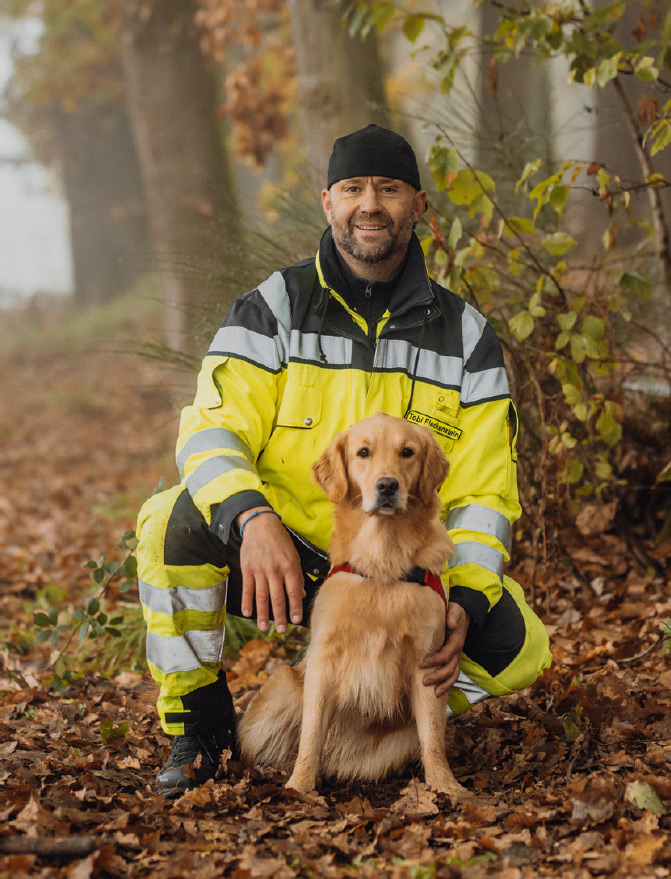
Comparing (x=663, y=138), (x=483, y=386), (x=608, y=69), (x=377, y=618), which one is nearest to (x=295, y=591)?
(x=377, y=618)

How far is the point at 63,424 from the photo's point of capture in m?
12.0

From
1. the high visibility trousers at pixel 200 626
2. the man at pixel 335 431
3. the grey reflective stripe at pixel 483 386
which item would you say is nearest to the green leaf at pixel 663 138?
the man at pixel 335 431

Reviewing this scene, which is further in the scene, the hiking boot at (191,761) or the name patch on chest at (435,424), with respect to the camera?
the name patch on chest at (435,424)

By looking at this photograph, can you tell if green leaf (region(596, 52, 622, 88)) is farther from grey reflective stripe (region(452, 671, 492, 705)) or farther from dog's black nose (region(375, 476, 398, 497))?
grey reflective stripe (region(452, 671, 492, 705))

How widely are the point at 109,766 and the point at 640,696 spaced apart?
1931mm

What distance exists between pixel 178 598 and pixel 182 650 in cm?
18

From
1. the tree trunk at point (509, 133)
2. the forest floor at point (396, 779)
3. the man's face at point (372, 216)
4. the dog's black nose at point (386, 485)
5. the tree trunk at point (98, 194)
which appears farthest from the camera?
the tree trunk at point (98, 194)

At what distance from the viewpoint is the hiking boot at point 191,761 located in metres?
2.68

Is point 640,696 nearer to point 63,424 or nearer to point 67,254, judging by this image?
point 63,424

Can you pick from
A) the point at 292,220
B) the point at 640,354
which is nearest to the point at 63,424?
the point at 292,220

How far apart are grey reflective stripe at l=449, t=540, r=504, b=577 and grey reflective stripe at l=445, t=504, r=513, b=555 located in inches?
2.0

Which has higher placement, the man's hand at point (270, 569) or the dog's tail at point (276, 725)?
the man's hand at point (270, 569)

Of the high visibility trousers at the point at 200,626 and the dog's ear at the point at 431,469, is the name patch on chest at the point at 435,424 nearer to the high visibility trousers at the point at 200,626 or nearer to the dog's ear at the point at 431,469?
the dog's ear at the point at 431,469

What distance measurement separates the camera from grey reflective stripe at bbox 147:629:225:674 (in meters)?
2.78
